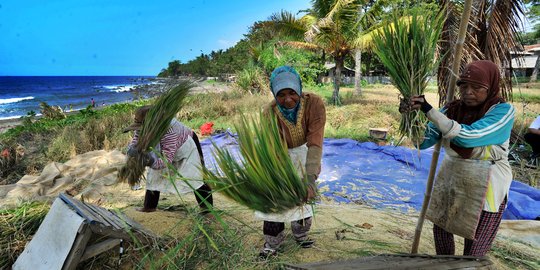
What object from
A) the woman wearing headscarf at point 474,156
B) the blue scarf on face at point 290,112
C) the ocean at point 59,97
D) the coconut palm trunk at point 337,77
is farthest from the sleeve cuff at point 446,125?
the coconut palm trunk at point 337,77

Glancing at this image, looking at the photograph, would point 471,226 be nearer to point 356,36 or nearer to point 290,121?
point 290,121

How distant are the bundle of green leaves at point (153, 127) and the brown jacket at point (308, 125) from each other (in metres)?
0.98

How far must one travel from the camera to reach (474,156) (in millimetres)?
1700

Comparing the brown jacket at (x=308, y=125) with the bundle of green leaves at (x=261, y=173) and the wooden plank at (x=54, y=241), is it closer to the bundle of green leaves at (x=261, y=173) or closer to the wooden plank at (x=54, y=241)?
the bundle of green leaves at (x=261, y=173)

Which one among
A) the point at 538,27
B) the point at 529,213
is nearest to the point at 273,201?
the point at 529,213

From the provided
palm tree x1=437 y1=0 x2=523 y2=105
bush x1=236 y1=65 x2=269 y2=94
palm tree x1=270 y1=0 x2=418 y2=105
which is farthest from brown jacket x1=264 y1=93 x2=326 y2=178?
bush x1=236 y1=65 x2=269 y2=94

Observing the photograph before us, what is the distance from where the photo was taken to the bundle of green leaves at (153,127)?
8.11ft

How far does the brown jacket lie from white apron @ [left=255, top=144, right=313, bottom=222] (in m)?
0.05

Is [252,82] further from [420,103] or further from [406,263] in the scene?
[406,263]

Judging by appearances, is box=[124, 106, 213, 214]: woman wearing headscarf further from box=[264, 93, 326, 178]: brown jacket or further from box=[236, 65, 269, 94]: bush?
box=[236, 65, 269, 94]: bush

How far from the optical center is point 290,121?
82.4 inches

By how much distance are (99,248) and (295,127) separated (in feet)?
4.73

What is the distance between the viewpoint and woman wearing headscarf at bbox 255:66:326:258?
74.7 inches

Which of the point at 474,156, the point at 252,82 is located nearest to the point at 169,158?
the point at 474,156
